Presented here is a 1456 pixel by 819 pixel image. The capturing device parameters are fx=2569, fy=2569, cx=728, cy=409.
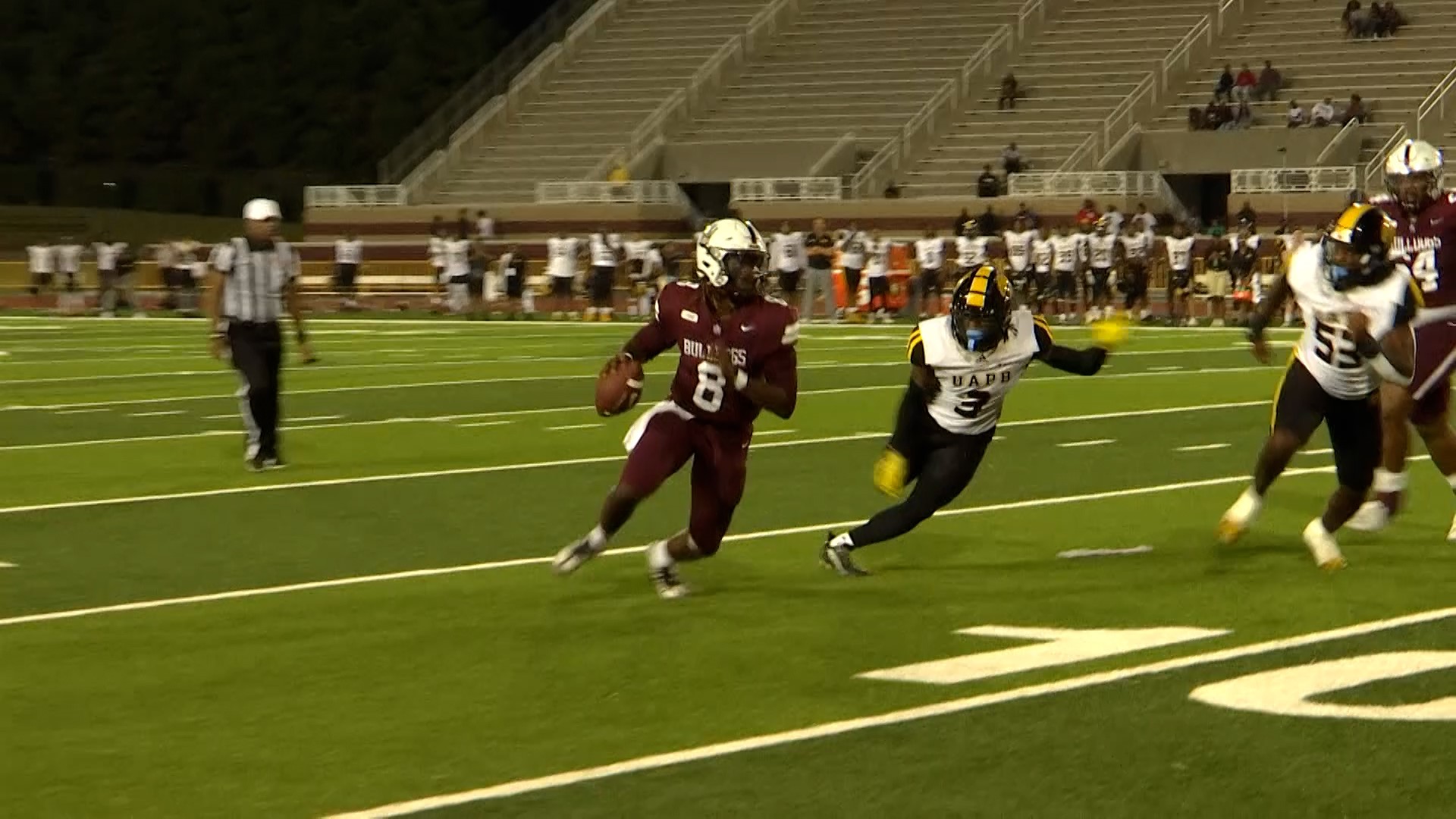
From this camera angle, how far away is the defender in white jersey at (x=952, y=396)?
927cm

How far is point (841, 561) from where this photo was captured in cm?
939

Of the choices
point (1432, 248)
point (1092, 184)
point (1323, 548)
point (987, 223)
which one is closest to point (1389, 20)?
point (1092, 184)

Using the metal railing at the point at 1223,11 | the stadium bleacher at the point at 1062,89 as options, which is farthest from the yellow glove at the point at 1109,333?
the metal railing at the point at 1223,11

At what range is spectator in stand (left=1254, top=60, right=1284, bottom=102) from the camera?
4047 cm

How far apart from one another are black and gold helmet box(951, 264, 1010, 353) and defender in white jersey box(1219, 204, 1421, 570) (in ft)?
3.74

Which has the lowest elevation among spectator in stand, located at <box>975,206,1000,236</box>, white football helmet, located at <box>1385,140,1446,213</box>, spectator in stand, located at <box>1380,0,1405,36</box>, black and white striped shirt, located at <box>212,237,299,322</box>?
spectator in stand, located at <box>975,206,1000,236</box>

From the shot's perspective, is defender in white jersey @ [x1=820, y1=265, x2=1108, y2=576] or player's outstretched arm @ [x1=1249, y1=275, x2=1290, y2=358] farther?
player's outstretched arm @ [x1=1249, y1=275, x2=1290, y2=358]

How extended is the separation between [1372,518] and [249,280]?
20.6ft

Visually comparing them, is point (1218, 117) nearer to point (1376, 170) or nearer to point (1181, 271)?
point (1376, 170)

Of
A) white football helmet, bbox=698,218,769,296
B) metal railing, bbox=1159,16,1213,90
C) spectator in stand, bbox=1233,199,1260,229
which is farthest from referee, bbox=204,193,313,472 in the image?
metal railing, bbox=1159,16,1213,90

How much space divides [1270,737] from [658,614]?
9.06 feet

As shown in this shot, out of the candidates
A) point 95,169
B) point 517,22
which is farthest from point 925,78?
point 95,169

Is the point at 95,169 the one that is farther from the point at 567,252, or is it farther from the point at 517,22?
the point at 567,252

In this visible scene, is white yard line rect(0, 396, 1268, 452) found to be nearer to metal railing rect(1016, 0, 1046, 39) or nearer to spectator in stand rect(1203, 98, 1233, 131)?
spectator in stand rect(1203, 98, 1233, 131)
